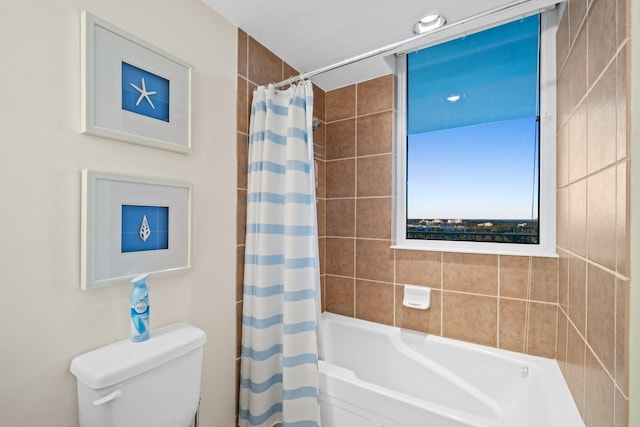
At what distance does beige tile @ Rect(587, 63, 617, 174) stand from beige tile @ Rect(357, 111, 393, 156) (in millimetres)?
1085

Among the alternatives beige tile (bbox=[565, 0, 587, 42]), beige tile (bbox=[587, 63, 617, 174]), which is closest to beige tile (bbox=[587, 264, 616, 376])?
beige tile (bbox=[587, 63, 617, 174])

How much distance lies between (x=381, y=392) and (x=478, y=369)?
682 millimetres

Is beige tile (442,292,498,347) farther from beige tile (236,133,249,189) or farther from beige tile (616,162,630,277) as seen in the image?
beige tile (236,133,249,189)

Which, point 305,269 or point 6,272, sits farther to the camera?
point 305,269

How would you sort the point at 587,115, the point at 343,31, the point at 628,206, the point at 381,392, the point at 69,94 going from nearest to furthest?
the point at 628,206 → the point at 69,94 → the point at 587,115 → the point at 381,392 → the point at 343,31

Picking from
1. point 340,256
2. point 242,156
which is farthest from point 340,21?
point 340,256

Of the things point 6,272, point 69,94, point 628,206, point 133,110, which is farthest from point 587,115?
point 6,272

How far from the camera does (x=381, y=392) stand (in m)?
1.33

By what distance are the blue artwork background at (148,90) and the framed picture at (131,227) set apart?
0.85 feet

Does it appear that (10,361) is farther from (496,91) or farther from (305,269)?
(496,91)

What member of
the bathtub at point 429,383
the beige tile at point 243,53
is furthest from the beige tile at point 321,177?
the bathtub at point 429,383

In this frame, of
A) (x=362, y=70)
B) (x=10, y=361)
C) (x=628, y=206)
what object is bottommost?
(x=10, y=361)

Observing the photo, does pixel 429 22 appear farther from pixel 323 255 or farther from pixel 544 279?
pixel 323 255

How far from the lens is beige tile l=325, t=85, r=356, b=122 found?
2158 mm
